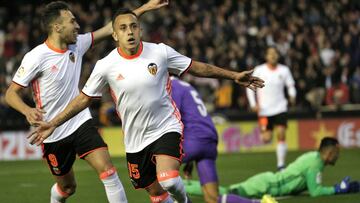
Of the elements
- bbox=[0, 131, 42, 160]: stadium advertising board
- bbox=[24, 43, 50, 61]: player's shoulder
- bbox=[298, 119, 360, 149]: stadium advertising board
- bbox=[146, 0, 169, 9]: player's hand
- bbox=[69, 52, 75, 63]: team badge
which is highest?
bbox=[146, 0, 169, 9]: player's hand

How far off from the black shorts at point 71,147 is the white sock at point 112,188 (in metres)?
0.39

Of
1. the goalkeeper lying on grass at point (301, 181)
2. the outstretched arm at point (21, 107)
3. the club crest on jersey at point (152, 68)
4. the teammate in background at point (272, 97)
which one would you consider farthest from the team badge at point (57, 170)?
the teammate in background at point (272, 97)

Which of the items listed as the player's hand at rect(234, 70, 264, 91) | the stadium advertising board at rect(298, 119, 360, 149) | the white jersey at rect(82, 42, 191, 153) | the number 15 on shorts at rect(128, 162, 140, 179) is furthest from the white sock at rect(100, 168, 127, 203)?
the stadium advertising board at rect(298, 119, 360, 149)

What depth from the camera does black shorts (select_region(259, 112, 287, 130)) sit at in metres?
Answer: 16.7

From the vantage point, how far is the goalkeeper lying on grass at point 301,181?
1148cm

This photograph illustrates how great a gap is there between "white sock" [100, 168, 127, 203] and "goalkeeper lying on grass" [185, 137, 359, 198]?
266 cm

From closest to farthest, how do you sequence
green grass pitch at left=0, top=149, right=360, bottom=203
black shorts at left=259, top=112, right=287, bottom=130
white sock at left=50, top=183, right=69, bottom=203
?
white sock at left=50, top=183, right=69, bottom=203, green grass pitch at left=0, top=149, right=360, bottom=203, black shorts at left=259, top=112, right=287, bottom=130

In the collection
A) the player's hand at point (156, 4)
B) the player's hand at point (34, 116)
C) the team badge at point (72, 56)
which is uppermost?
the player's hand at point (156, 4)

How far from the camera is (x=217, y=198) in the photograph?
981 centimetres

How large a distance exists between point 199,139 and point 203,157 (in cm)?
23

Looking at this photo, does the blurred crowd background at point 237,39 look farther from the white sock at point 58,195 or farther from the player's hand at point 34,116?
the player's hand at point 34,116

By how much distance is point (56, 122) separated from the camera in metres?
8.05

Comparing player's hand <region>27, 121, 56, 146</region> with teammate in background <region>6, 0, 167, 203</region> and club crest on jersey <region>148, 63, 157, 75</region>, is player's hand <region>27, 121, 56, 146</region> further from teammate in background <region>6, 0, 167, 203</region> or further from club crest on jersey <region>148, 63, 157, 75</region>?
teammate in background <region>6, 0, 167, 203</region>

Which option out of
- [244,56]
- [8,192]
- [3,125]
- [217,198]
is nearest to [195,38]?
[244,56]
